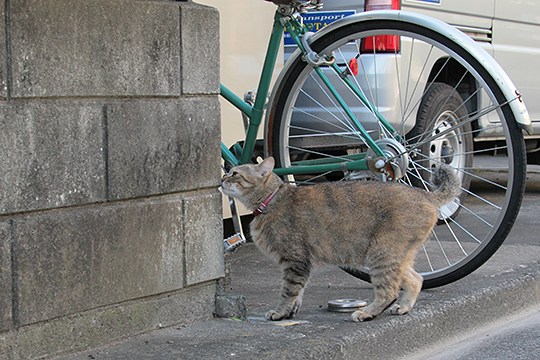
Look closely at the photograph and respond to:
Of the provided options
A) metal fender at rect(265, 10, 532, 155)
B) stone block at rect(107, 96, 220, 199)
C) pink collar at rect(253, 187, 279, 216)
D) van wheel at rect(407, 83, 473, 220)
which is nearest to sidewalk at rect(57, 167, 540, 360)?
pink collar at rect(253, 187, 279, 216)

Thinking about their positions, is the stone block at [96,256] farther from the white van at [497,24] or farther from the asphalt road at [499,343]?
the white van at [497,24]

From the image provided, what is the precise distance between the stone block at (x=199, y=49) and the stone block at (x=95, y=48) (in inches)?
1.7

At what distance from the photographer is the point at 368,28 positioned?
472 centimetres

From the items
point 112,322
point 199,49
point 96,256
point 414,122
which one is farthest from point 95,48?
point 414,122

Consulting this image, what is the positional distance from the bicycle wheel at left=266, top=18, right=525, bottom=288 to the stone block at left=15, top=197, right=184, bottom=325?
3.69ft

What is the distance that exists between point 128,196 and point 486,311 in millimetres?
2028

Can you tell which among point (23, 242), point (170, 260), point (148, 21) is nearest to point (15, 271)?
point (23, 242)

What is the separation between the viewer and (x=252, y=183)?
451 cm

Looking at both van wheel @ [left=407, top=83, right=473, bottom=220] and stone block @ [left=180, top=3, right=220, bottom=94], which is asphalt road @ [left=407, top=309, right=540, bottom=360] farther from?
van wheel @ [left=407, top=83, right=473, bottom=220]

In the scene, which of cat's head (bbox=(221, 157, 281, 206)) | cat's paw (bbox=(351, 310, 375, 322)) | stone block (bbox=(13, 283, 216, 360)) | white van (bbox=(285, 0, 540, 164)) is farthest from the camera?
white van (bbox=(285, 0, 540, 164))

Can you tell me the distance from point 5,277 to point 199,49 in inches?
51.4

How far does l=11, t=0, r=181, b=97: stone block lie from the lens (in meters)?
3.40

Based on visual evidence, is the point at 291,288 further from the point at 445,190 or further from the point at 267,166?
the point at 445,190

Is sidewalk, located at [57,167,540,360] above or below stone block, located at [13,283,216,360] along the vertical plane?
below
